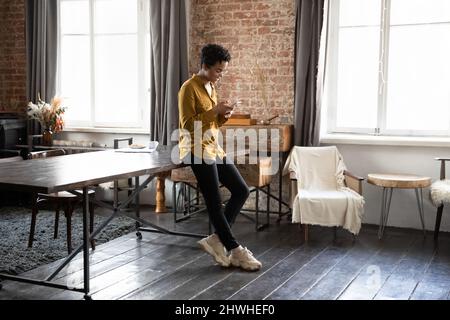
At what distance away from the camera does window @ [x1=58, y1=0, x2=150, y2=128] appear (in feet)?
21.7

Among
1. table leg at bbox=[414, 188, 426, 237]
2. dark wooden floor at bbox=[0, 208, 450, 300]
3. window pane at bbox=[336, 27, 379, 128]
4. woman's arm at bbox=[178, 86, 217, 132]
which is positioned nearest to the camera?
dark wooden floor at bbox=[0, 208, 450, 300]

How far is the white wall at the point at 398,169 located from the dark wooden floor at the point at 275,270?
0.23m

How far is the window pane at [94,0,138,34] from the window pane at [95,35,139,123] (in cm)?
9

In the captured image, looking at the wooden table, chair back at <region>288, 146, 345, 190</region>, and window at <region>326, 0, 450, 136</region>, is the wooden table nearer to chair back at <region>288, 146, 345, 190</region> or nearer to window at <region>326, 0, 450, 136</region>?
chair back at <region>288, 146, 345, 190</region>

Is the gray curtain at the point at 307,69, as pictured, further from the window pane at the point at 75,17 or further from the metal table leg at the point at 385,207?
the window pane at the point at 75,17

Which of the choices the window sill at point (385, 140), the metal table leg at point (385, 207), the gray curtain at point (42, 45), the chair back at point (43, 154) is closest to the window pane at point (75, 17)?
the gray curtain at point (42, 45)

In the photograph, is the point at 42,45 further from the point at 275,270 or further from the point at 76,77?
the point at 275,270

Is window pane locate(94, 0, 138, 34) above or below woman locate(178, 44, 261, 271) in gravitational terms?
above

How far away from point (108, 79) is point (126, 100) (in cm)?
35

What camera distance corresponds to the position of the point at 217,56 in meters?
3.90

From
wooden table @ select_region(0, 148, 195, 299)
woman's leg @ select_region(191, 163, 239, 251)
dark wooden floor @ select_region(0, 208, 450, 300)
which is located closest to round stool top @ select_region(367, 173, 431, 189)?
dark wooden floor @ select_region(0, 208, 450, 300)

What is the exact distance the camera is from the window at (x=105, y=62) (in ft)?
21.7

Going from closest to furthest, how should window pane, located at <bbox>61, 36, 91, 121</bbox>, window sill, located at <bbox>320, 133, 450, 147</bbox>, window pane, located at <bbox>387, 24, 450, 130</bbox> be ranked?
window sill, located at <bbox>320, 133, 450, 147</bbox> < window pane, located at <bbox>387, 24, 450, 130</bbox> < window pane, located at <bbox>61, 36, 91, 121</bbox>
